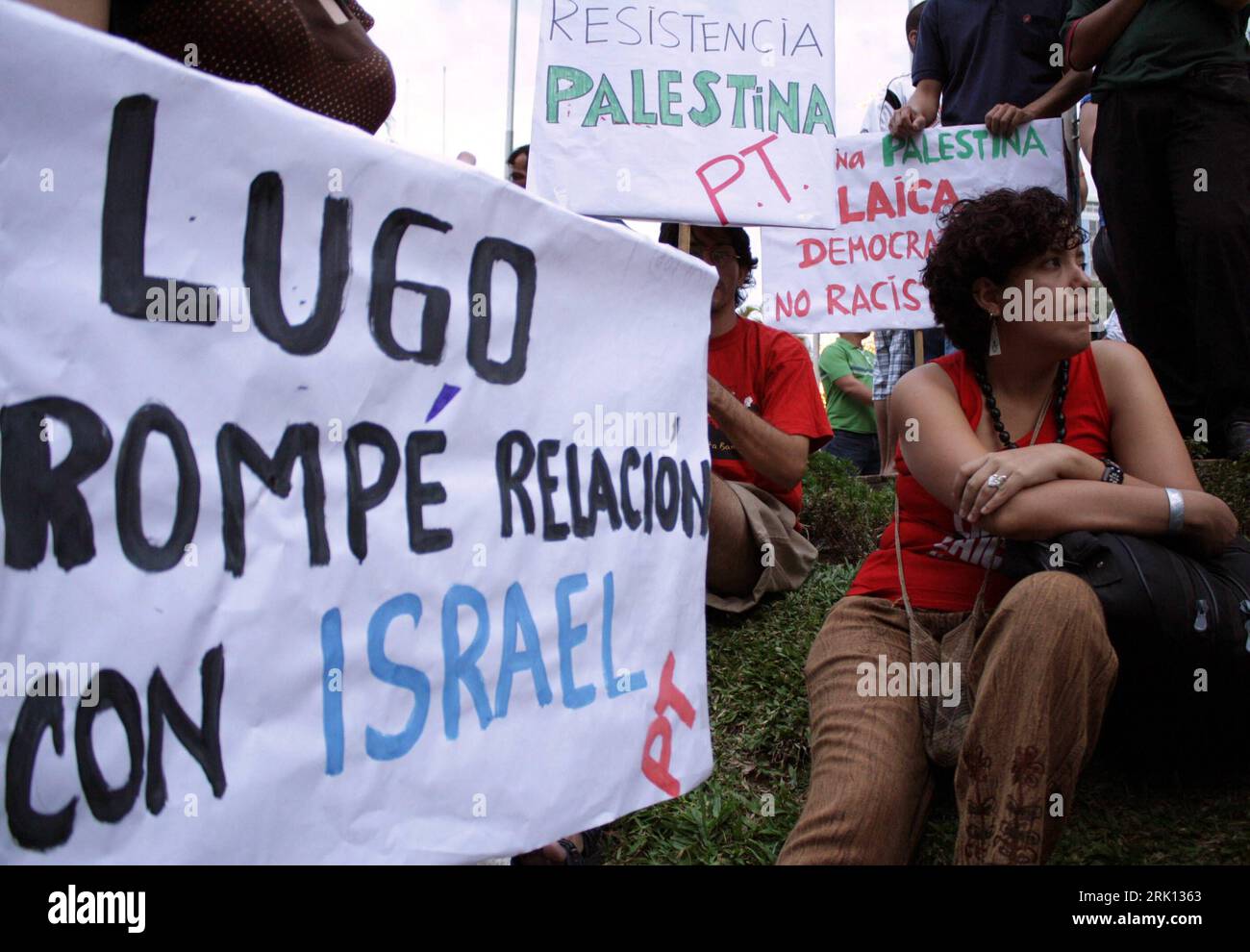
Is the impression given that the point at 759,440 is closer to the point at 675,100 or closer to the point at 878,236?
the point at 675,100

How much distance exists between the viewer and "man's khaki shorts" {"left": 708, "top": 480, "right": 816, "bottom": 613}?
337 centimetres

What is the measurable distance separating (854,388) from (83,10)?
5916 millimetres

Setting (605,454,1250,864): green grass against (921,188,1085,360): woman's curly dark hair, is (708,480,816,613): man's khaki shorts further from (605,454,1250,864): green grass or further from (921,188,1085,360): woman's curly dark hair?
(921,188,1085,360): woman's curly dark hair

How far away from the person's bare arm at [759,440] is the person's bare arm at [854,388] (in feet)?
11.8

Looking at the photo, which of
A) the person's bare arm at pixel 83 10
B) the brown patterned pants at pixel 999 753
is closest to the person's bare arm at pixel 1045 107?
the brown patterned pants at pixel 999 753

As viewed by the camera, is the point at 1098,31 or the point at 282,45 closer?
the point at 282,45

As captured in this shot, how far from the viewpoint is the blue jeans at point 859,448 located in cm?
699

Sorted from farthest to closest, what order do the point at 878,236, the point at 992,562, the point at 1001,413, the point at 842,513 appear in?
1. the point at 878,236
2. the point at 842,513
3. the point at 1001,413
4. the point at 992,562

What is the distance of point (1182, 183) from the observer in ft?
12.5

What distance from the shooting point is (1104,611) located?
210 centimetres

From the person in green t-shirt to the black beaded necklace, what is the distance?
4.34m

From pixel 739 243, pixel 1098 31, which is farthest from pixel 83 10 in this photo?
pixel 1098 31

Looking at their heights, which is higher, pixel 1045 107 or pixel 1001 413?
pixel 1045 107
